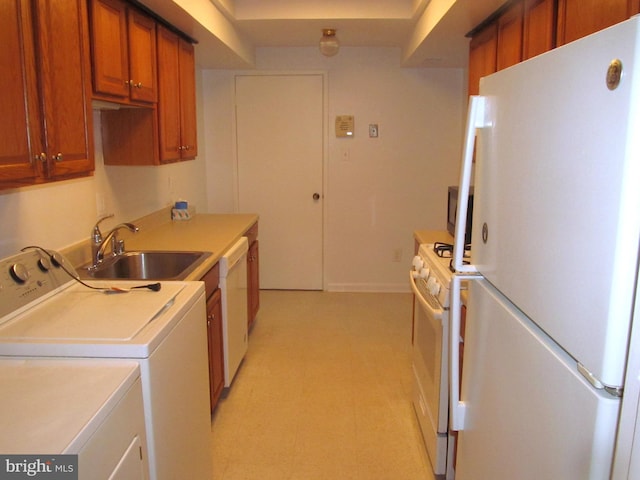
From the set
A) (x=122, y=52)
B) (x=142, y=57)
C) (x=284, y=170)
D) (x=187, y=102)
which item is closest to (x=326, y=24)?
(x=187, y=102)

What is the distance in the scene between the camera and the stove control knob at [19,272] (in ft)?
5.60

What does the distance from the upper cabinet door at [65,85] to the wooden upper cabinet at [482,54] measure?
6.12 ft

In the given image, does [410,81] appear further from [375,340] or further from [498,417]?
[498,417]

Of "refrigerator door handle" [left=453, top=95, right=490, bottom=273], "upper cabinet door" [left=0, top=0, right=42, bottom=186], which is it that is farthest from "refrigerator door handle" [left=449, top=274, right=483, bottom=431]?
"upper cabinet door" [left=0, top=0, right=42, bottom=186]

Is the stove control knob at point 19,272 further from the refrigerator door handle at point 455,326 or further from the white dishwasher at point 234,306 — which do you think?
the refrigerator door handle at point 455,326

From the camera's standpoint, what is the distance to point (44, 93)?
1.57m

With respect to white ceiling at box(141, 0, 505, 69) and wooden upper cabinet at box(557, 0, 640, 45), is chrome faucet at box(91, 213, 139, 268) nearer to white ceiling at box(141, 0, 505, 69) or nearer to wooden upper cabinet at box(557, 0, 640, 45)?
white ceiling at box(141, 0, 505, 69)

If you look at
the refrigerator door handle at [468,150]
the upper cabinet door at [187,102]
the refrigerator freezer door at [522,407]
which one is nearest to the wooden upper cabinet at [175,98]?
the upper cabinet door at [187,102]

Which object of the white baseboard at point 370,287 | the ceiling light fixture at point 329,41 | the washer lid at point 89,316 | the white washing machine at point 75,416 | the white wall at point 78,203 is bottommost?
the white baseboard at point 370,287

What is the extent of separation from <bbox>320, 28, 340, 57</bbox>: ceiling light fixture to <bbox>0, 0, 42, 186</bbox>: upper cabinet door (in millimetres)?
2680

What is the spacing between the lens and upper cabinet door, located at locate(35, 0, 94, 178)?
62.3 inches

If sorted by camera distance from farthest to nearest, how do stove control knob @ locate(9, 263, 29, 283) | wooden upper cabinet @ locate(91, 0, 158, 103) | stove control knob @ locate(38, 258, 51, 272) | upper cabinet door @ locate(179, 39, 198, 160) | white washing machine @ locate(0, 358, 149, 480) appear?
upper cabinet door @ locate(179, 39, 198, 160) → wooden upper cabinet @ locate(91, 0, 158, 103) → stove control knob @ locate(38, 258, 51, 272) → stove control knob @ locate(9, 263, 29, 283) → white washing machine @ locate(0, 358, 149, 480)

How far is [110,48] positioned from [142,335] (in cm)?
133

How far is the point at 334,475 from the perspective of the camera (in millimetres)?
2377
